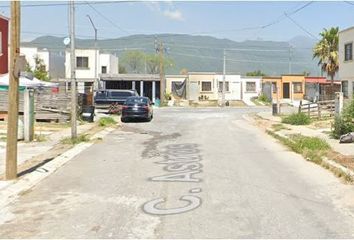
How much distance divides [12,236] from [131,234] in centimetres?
151

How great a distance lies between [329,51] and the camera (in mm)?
55094

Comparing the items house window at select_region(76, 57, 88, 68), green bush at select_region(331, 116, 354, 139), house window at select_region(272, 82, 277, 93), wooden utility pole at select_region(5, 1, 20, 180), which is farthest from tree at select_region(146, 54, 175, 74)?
wooden utility pole at select_region(5, 1, 20, 180)

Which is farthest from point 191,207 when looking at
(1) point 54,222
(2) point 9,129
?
(2) point 9,129

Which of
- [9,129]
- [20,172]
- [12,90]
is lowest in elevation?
[20,172]

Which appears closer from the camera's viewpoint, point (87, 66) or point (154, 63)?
point (87, 66)

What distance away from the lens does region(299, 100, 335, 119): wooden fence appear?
109ft

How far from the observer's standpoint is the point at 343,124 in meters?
19.7

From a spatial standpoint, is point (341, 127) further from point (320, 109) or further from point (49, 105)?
point (49, 105)

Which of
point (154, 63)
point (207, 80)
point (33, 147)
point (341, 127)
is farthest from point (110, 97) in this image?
point (154, 63)

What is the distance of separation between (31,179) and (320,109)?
24.4 meters

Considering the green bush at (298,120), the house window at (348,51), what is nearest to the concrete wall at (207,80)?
the house window at (348,51)

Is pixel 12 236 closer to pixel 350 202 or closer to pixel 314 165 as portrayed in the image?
pixel 350 202

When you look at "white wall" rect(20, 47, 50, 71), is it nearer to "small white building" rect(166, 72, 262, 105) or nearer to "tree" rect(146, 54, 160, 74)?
"small white building" rect(166, 72, 262, 105)

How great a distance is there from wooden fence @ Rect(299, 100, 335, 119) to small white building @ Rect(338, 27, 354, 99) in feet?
5.48
